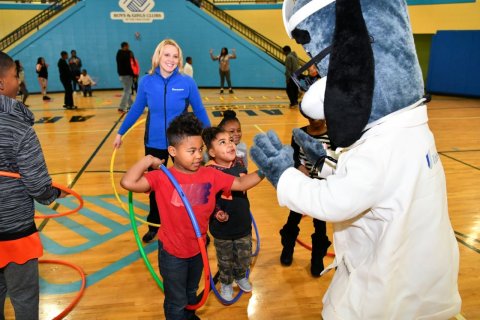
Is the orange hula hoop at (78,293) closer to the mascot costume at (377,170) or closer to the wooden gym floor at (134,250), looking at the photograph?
the wooden gym floor at (134,250)

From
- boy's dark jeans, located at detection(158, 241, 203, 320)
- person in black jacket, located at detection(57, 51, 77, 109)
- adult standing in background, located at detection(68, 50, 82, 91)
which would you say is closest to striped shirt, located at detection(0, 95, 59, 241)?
boy's dark jeans, located at detection(158, 241, 203, 320)

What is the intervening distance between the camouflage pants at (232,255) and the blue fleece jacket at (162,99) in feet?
4.13

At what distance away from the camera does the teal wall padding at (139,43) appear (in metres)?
17.2

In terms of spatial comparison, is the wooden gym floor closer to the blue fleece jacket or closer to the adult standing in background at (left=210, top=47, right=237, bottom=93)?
the blue fleece jacket

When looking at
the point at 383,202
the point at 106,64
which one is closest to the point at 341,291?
the point at 383,202

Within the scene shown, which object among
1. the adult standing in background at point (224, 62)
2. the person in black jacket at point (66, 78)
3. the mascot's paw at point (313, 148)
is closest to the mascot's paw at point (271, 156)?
the mascot's paw at point (313, 148)

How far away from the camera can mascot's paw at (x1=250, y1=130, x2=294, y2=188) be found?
1.73 m

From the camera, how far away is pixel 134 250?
412cm

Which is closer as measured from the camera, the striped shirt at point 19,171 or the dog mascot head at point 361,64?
the dog mascot head at point 361,64

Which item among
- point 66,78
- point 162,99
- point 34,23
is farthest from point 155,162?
point 34,23

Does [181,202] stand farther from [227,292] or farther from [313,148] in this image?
[227,292]

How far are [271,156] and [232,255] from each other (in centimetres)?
169

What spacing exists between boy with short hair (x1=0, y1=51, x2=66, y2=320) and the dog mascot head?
1.55 meters

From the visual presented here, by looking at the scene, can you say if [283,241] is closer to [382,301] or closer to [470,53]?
[382,301]
